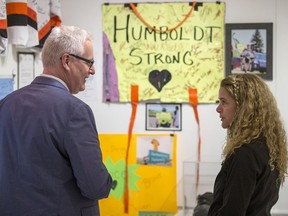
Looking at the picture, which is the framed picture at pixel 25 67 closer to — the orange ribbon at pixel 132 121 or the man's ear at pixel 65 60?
the orange ribbon at pixel 132 121

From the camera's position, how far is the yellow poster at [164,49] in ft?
8.61

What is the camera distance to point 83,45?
1.37 meters

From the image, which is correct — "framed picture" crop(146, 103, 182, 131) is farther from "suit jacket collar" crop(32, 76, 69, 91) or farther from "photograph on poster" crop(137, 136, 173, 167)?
"suit jacket collar" crop(32, 76, 69, 91)

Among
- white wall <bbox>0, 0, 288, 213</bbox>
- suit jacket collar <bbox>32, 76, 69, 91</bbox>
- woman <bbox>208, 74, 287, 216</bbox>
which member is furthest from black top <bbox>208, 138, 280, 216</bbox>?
white wall <bbox>0, 0, 288, 213</bbox>

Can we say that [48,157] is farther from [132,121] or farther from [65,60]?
[132,121]

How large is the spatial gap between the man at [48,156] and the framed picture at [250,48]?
1.57m

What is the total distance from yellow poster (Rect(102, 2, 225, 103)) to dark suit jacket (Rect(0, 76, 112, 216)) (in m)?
1.41

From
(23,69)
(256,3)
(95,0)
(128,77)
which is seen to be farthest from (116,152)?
(256,3)

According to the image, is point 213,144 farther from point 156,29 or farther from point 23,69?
point 23,69

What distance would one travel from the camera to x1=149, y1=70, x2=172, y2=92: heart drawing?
8.70 ft

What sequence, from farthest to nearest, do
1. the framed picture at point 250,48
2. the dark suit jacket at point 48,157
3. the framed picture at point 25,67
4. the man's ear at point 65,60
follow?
1. the framed picture at point 250,48
2. the framed picture at point 25,67
3. the man's ear at point 65,60
4. the dark suit jacket at point 48,157

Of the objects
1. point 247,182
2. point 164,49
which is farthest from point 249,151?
point 164,49

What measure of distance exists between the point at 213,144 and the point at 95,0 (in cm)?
124

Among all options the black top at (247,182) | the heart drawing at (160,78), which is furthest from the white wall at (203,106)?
the black top at (247,182)
